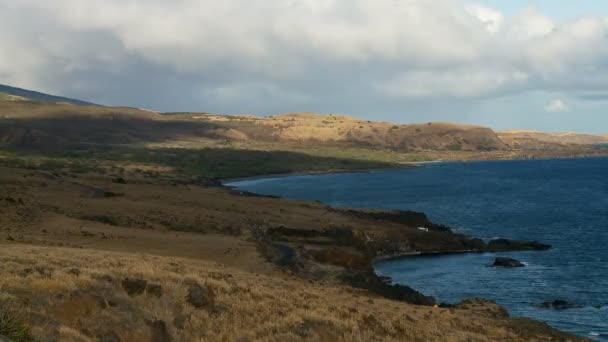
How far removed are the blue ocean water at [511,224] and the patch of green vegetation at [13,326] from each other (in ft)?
100

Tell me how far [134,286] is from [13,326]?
7278mm

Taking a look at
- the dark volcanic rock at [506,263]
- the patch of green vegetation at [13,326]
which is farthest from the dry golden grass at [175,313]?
the dark volcanic rock at [506,263]

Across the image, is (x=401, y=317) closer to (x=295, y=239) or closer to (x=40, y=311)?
(x=40, y=311)

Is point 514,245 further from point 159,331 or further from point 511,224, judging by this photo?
point 159,331

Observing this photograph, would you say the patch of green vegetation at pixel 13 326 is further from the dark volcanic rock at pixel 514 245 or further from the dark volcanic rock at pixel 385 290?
the dark volcanic rock at pixel 514 245

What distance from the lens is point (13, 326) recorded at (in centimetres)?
1277

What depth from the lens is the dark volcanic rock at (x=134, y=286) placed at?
1970 cm

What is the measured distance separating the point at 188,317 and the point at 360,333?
5184 millimetres

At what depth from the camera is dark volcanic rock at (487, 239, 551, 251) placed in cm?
6869

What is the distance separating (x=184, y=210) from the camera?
6438 centimetres

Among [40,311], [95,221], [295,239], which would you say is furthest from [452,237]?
[40,311]

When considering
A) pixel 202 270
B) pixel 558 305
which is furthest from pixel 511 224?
pixel 202 270

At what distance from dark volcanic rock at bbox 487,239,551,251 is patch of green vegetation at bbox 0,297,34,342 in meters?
61.7

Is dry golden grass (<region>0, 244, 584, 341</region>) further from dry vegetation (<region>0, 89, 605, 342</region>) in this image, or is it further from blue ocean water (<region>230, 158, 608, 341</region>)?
blue ocean water (<region>230, 158, 608, 341</region>)
